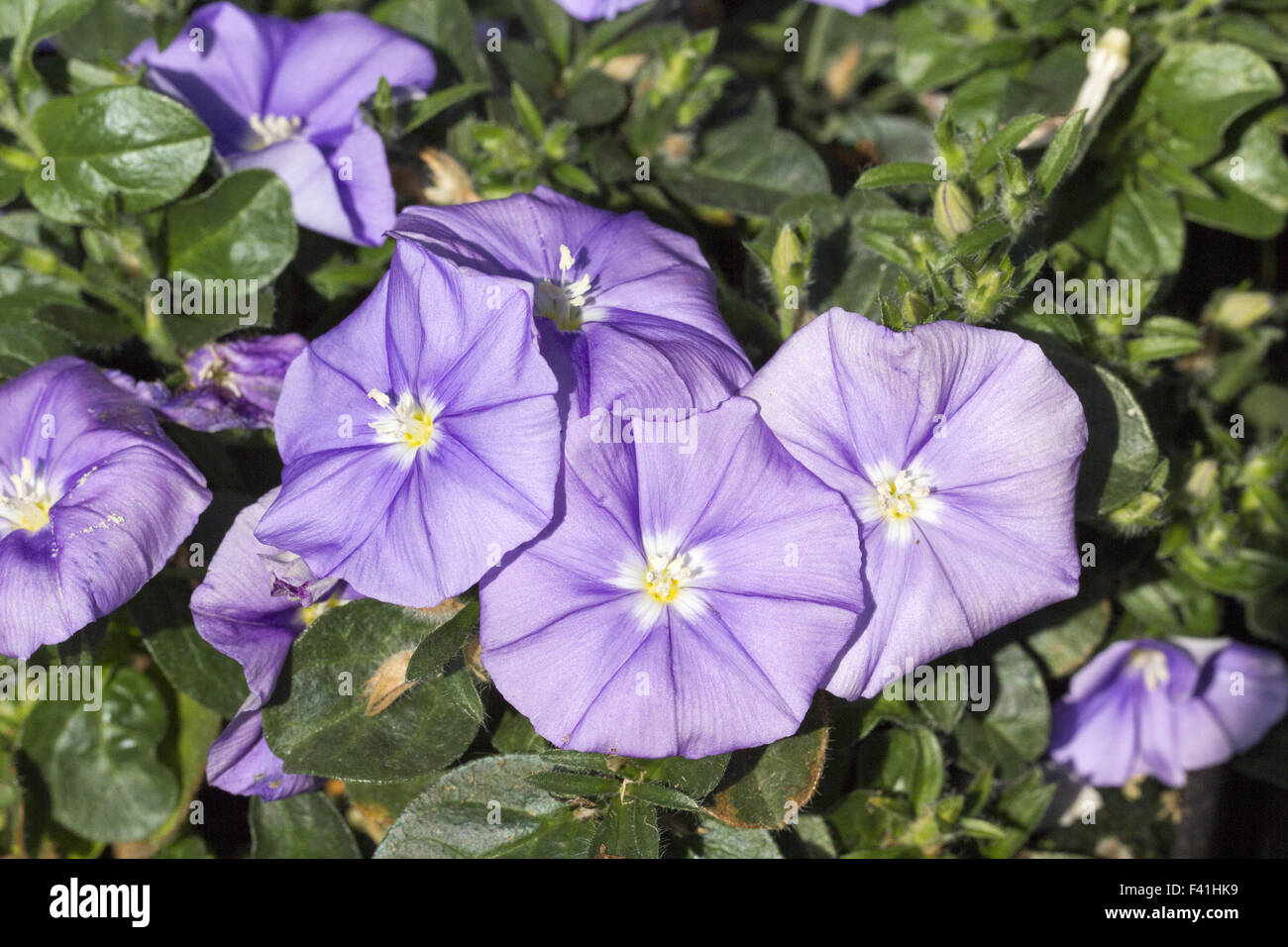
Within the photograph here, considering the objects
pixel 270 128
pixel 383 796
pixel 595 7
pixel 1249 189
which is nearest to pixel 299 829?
pixel 383 796

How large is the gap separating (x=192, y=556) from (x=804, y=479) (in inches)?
42.4

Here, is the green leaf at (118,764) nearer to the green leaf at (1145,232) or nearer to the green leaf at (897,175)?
the green leaf at (897,175)

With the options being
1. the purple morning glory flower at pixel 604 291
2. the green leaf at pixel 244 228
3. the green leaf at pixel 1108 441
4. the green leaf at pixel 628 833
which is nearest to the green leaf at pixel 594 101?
the purple morning glory flower at pixel 604 291

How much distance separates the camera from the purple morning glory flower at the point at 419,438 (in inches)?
65.2

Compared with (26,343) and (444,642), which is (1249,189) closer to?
(444,642)

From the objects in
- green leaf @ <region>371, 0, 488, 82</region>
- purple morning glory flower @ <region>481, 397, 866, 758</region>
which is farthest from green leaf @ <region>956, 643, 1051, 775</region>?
green leaf @ <region>371, 0, 488, 82</region>

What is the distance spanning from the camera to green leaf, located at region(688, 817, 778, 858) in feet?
6.76

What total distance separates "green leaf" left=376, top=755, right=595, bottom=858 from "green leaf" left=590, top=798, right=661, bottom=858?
150 millimetres

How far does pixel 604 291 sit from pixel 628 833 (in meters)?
0.86

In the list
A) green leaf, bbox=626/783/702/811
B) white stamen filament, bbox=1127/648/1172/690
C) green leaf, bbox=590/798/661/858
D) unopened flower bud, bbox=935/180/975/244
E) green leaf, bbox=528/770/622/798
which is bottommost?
green leaf, bbox=590/798/661/858

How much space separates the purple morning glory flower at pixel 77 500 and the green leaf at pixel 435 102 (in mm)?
780

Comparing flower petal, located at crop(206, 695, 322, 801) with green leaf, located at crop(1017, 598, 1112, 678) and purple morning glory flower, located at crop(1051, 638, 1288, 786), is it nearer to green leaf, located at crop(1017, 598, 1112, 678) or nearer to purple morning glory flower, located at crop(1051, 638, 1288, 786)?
green leaf, located at crop(1017, 598, 1112, 678)

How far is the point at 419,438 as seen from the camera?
1797 mm

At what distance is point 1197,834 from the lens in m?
2.85
